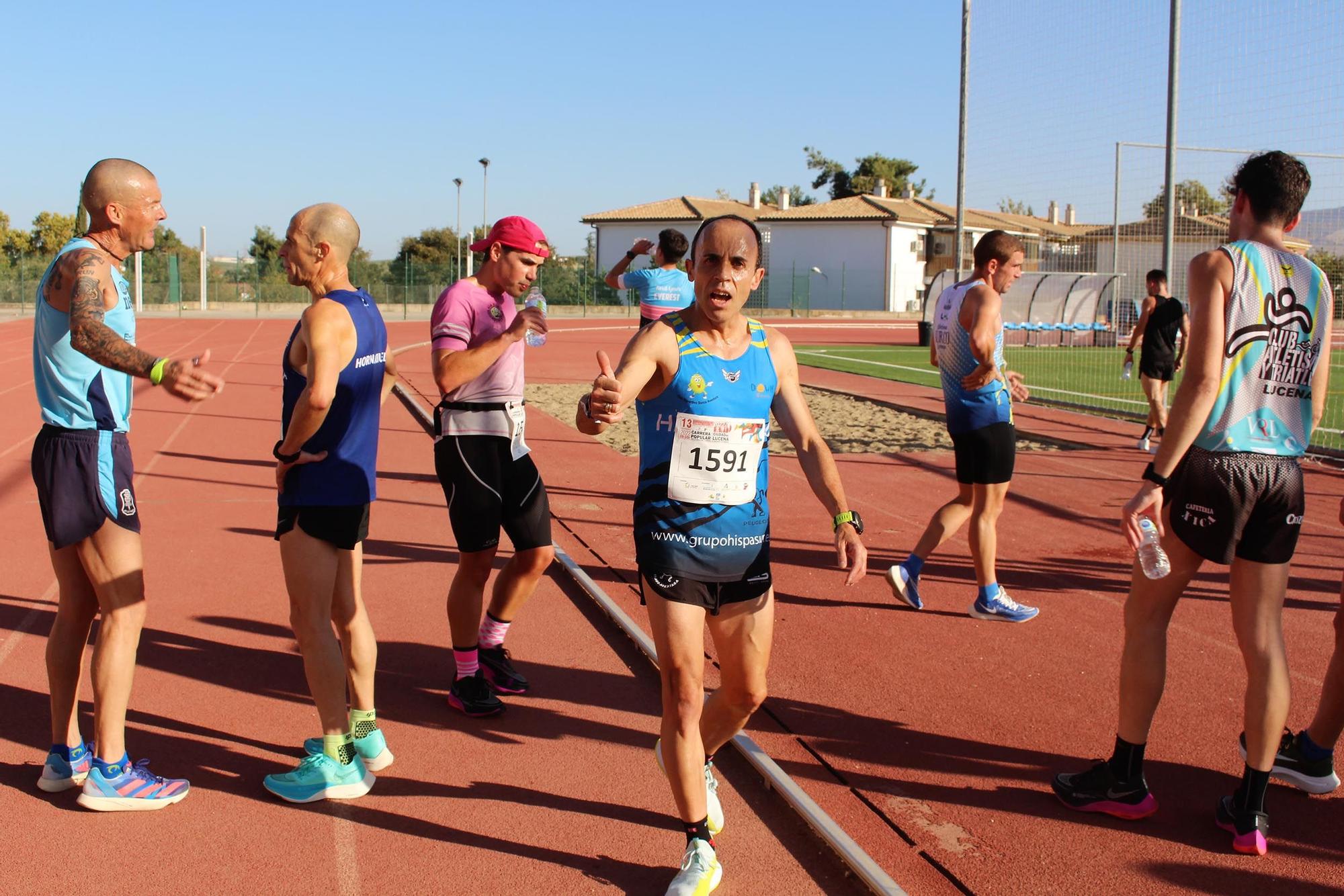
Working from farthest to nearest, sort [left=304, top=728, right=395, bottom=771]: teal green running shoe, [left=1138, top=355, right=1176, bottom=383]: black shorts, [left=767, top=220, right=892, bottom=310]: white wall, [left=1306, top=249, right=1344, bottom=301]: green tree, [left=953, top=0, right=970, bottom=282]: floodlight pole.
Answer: [left=767, top=220, right=892, bottom=310]: white wall < [left=953, top=0, right=970, bottom=282]: floodlight pole < [left=1306, top=249, right=1344, bottom=301]: green tree < [left=1138, top=355, right=1176, bottom=383]: black shorts < [left=304, top=728, right=395, bottom=771]: teal green running shoe

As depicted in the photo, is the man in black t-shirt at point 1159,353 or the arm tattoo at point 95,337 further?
the man in black t-shirt at point 1159,353

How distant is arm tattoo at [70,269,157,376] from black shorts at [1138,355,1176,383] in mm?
11244

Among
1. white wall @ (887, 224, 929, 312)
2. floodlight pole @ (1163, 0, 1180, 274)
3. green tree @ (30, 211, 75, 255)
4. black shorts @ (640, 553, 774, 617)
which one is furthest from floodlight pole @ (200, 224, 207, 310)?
black shorts @ (640, 553, 774, 617)

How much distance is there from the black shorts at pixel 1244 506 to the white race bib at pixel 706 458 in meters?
1.59

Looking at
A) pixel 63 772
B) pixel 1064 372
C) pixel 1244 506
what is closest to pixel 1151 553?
pixel 1244 506

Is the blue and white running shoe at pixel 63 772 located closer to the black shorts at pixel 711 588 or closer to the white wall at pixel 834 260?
the black shorts at pixel 711 588

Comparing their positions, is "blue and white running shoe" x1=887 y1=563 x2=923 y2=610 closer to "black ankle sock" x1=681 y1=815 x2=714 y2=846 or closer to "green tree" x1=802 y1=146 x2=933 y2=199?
"black ankle sock" x1=681 y1=815 x2=714 y2=846

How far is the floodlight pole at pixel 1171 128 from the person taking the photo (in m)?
14.7

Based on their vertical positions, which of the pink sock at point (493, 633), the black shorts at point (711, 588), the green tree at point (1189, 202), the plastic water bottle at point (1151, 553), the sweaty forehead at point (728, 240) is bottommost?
the pink sock at point (493, 633)

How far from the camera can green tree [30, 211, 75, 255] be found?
6038 cm

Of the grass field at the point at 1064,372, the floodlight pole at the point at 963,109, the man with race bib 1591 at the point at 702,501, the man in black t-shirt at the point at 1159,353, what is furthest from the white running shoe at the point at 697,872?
the floodlight pole at the point at 963,109

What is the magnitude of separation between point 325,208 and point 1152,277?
11515 mm

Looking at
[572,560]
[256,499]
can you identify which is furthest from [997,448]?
[256,499]

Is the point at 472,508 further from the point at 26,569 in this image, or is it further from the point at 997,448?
the point at 26,569
